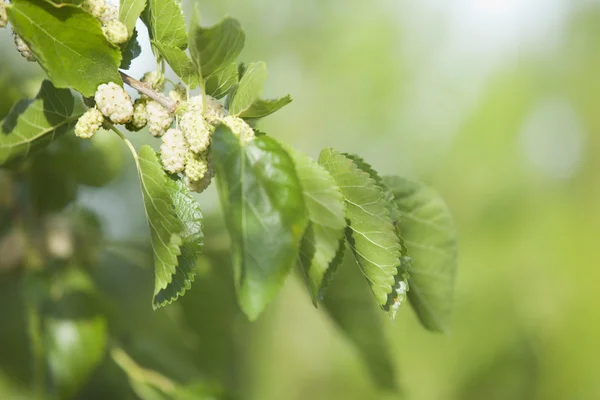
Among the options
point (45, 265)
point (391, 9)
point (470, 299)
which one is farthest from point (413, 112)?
point (45, 265)

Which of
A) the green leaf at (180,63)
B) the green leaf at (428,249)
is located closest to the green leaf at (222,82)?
the green leaf at (180,63)

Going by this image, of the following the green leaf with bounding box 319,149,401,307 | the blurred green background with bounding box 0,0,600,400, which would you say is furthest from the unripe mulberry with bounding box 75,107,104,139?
the blurred green background with bounding box 0,0,600,400

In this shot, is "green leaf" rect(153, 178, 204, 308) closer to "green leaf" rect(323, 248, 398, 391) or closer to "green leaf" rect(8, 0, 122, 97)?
"green leaf" rect(8, 0, 122, 97)

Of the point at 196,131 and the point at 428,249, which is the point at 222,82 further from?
the point at 428,249

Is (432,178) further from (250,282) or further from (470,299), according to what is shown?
(250,282)

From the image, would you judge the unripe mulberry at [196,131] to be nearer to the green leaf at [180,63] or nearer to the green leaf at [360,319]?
the green leaf at [180,63]

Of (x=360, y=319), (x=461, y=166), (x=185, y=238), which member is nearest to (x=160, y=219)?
(x=185, y=238)
